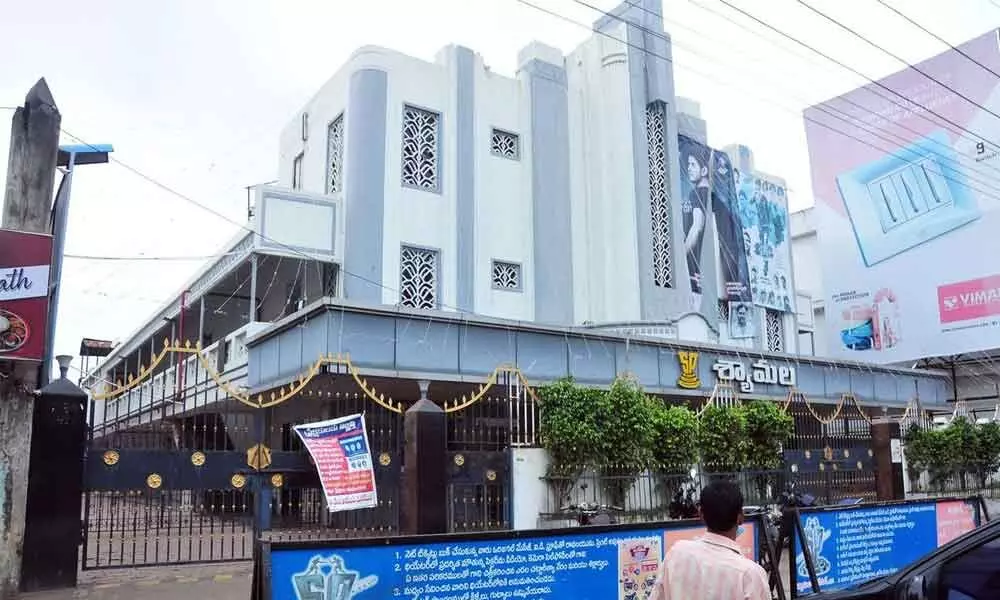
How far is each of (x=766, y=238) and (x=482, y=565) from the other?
96.4ft

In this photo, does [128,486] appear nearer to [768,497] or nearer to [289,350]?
[289,350]

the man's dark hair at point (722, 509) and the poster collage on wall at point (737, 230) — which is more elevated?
the poster collage on wall at point (737, 230)

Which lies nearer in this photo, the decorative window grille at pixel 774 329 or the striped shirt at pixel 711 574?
the striped shirt at pixel 711 574

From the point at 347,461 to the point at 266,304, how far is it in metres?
15.3

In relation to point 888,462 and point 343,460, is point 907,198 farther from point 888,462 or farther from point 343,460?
point 343,460

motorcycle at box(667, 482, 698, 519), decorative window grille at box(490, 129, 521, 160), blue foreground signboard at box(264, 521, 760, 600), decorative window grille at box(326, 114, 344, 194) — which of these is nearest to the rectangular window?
decorative window grille at box(326, 114, 344, 194)

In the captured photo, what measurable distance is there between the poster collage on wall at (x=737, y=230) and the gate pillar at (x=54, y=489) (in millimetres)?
21404

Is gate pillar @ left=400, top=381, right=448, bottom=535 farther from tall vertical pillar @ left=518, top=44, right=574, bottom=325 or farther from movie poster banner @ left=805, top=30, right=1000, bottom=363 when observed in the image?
movie poster banner @ left=805, top=30, right=1000, bottom=363

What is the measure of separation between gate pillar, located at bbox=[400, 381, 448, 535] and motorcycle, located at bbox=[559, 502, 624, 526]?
2.33 meters

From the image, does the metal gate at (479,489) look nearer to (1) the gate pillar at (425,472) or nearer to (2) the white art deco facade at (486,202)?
(1) the gate pillar at (425,472)

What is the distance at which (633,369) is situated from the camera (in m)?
17.9

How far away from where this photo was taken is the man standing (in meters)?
3.41

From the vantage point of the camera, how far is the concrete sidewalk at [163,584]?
29.5 ft

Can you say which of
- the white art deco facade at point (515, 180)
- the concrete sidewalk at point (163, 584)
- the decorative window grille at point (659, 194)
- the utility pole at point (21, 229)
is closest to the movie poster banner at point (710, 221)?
the white art deco facade at point (515, 180)
